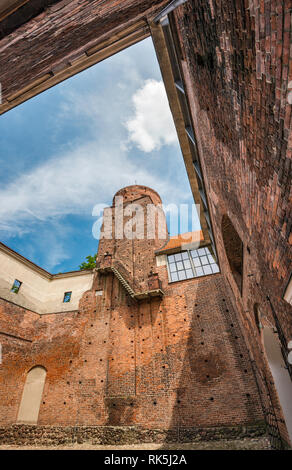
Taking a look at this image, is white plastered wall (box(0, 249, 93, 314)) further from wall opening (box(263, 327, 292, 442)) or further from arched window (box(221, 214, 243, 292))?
wall opening (box(263, 327, 292, 442))

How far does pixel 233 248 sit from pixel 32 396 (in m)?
13.3

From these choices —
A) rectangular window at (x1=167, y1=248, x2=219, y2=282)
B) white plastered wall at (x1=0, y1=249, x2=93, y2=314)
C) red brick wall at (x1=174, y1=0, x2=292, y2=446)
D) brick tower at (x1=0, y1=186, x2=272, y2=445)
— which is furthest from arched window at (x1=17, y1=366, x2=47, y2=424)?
red brick wall at (x1=174, y1=0, x2=292, y2=446)

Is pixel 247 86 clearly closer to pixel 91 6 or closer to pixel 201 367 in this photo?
pixel 91 6

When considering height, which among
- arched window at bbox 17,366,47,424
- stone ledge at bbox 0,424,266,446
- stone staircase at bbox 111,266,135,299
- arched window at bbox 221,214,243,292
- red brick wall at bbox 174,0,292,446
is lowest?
stone ledge at bbox 0,424,266,446

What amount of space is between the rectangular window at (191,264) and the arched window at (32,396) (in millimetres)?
9394

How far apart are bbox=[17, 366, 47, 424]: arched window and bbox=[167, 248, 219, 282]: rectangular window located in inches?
370

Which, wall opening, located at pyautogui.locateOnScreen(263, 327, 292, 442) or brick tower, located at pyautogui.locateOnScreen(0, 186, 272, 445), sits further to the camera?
brick tower, located at pyautogui.locateOnScreen(0, 186, 272, 445)

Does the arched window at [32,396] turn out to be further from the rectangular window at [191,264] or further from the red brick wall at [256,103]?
the red brick wall at [256,103]

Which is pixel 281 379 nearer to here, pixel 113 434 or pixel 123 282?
pixel 113 434

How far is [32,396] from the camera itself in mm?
11680

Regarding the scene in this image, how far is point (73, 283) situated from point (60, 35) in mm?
14713

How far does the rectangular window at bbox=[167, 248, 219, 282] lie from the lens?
12586 millimetres

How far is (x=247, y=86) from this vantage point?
2.31 metres

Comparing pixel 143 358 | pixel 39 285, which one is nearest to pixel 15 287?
pixel 39 285
